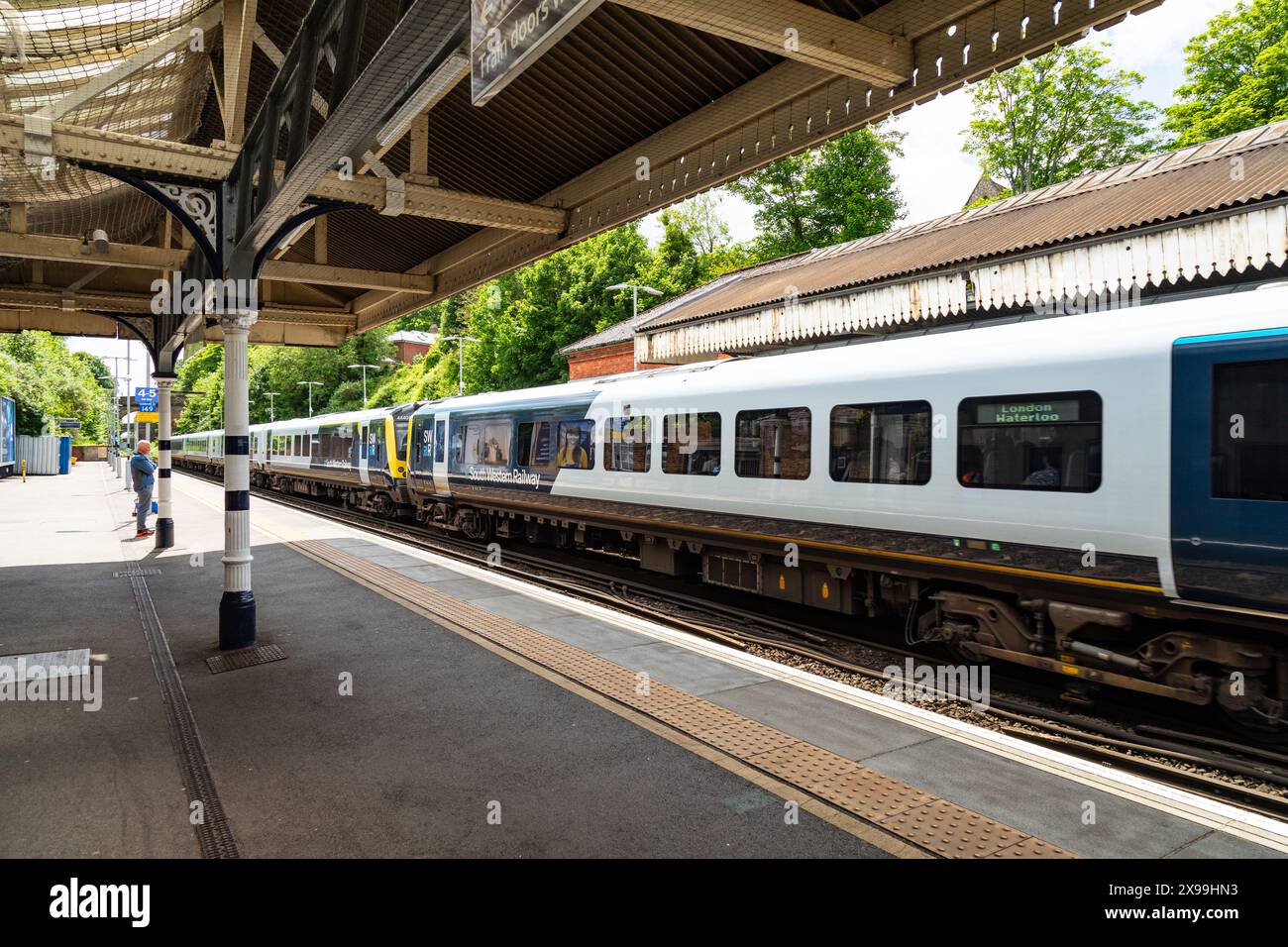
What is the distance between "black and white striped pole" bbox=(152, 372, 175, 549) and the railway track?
4.97m

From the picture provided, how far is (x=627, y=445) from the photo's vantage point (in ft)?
36.6

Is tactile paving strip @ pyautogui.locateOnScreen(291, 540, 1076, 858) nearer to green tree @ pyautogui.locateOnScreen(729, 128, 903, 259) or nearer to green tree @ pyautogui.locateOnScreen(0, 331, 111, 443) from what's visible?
green tree @ pyautogui.locateOnScreen(0, 331, 111, 443)

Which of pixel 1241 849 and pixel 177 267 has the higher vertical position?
pixel 177 267

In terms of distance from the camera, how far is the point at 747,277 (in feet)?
70.1

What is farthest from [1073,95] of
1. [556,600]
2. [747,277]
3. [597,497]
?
[556,600]

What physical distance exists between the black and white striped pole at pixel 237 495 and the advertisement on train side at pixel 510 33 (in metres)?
4.84

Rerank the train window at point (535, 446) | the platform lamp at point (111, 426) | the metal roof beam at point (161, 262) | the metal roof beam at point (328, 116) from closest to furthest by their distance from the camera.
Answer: the metal roof beam at point (328, 116)
the metal roof beam at point (161, 262)
the train window at point (535, 446)
the platform lamp at point (111, 426)

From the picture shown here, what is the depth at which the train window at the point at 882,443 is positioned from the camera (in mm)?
7254

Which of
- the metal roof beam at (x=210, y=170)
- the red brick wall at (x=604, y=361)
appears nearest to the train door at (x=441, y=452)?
the metal roof beam at (x=210, y=170)

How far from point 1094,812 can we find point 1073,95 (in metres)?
39.6

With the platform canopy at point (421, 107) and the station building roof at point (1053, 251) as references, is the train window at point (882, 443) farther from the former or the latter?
the station building roof at point (1053, 251)

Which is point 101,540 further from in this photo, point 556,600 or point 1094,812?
point 1094,812

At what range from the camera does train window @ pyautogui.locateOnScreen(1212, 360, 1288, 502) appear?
16.7ft

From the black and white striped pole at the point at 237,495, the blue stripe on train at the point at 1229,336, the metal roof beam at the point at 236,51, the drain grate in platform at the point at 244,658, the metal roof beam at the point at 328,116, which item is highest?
the metal roof beam at the point at 236,51
